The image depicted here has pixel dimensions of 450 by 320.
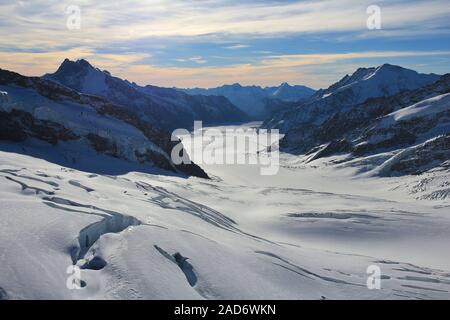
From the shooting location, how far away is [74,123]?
61.8 meters

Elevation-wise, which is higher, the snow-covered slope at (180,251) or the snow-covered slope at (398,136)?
the snow-covered slope at (398,136)

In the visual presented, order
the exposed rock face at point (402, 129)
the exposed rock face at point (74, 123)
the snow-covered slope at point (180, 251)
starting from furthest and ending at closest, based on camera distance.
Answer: the exposed rock face at point (402, 129) < the exposed rock face at point (74, 123) < the snow-covered slope at point (180, 251)

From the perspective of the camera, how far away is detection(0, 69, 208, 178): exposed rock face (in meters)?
56.8

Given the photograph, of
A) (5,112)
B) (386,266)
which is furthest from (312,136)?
(386,266)

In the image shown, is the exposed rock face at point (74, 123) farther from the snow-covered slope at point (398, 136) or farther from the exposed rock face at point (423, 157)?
the snow-covered slope at point (398, 136)

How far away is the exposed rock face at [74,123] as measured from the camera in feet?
186

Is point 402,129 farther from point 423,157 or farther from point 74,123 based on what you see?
point 74,123

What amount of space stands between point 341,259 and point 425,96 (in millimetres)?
108481

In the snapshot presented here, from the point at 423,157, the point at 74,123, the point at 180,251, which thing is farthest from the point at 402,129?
the point at 180,251

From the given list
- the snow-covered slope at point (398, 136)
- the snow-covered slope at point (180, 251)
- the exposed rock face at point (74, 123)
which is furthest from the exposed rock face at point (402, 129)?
the snow-covered slope at point (180, 251)

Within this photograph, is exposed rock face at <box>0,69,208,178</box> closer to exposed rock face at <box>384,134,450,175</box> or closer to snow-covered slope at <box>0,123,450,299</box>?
snow-covered slope at <box>0,123,450,299</box>

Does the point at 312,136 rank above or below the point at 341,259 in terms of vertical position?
above
